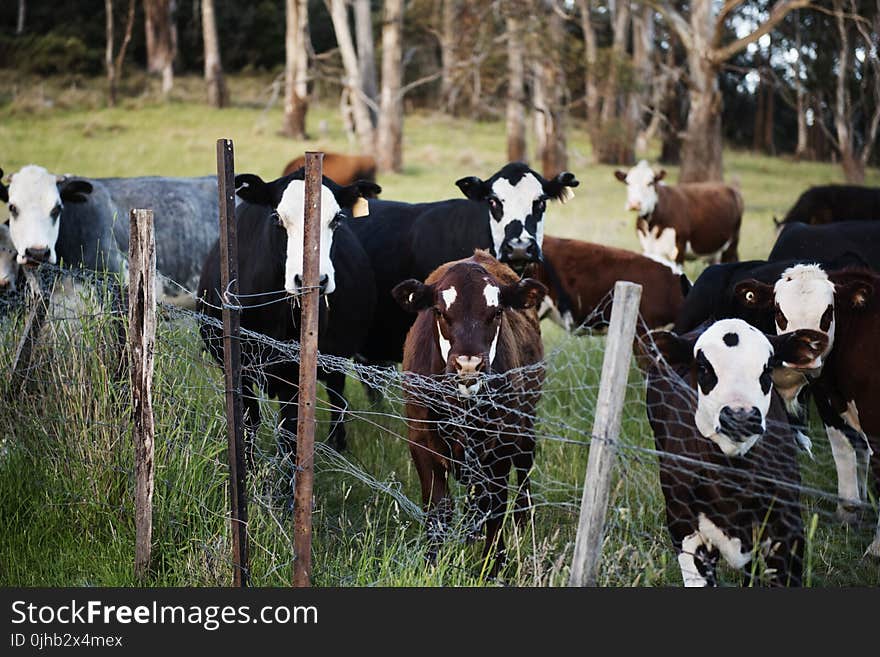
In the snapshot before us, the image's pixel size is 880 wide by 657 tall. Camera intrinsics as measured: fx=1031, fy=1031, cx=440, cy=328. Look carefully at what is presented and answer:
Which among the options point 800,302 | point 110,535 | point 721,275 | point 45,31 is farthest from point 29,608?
point 45,31

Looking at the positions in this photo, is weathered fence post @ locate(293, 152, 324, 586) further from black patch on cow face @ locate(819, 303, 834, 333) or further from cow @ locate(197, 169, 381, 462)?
black patch on cow face @ locate(819, 303, 834, 333)

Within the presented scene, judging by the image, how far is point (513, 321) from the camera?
605cm

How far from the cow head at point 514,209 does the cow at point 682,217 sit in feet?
22.2

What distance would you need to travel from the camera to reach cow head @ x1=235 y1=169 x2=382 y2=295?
5910 mm

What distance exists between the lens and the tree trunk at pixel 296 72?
32.5m

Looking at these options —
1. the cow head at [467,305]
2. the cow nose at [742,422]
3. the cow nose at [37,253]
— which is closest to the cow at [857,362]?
the cow nose at [742,422]

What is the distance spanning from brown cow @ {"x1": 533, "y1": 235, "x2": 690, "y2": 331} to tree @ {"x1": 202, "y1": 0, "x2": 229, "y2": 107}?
29112 mm

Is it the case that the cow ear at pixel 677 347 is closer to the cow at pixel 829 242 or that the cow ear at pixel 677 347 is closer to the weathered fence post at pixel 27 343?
the weathered fence post at pixel 27 343

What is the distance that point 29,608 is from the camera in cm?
454

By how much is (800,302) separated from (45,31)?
4124 cm

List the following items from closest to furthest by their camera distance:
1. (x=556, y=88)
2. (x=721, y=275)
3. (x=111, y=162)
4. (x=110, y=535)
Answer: (x=110, y=535)
(x=721, y=275)
(x=111, y=162)
(x=556, y=88)

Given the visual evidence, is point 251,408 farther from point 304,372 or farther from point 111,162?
point 111,162

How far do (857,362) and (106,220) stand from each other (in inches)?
250

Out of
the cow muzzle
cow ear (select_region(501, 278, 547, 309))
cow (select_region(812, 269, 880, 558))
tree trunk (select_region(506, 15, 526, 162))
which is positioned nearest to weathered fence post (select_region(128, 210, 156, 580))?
the cow muzzle
